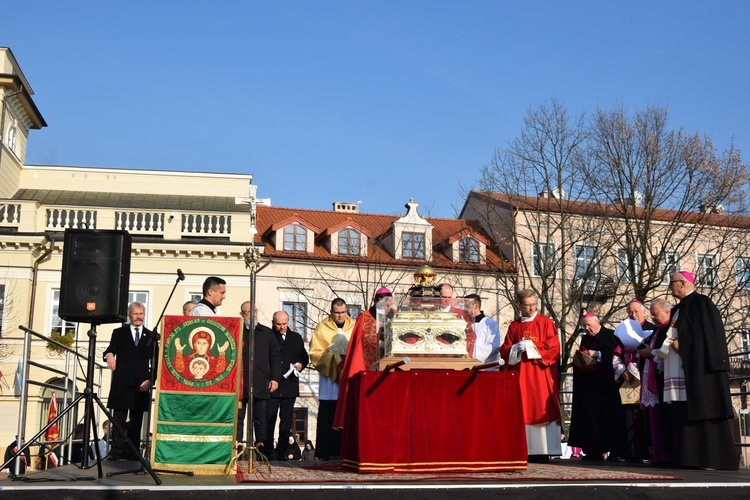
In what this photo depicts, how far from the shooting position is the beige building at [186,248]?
28672 millimetres

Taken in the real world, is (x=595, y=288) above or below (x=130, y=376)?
above

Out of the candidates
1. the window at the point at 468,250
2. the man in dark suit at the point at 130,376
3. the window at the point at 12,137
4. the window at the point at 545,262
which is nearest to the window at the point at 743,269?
the window at the point at 545,262

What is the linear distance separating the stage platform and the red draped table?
223 mm

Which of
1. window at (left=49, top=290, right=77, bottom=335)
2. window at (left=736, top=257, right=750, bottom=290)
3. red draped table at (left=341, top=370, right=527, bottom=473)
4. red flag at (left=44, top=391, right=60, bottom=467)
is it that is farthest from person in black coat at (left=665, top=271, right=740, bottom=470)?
window at (left=49, top=290, right=77, bottom=335)

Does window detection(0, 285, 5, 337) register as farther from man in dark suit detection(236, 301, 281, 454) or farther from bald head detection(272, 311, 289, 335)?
man in dark suit detection(236, 301, 281, 454)

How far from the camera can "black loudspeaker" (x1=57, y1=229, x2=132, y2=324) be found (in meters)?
7.66

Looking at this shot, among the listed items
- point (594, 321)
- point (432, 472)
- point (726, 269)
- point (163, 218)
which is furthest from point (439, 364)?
point (726, 269)

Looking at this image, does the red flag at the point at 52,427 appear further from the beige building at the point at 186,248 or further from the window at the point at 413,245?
the window at the point at 413,245

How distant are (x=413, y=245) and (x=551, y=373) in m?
25.7

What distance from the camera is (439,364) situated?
7926mm

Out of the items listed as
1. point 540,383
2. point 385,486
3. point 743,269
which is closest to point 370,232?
point 743,269

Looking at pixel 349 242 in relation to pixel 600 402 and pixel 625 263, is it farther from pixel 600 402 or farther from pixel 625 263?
pixel 600 402

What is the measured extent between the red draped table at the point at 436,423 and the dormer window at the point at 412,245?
2722cm

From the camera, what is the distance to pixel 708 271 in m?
29.3
